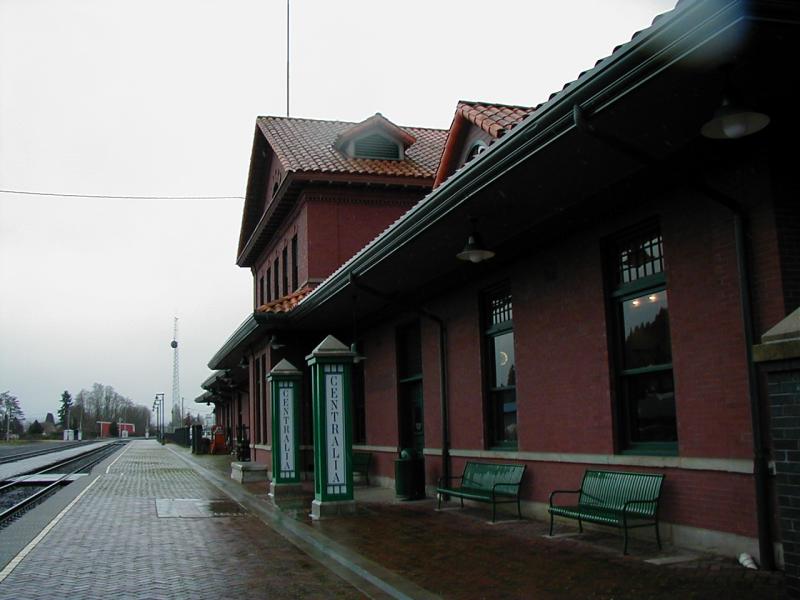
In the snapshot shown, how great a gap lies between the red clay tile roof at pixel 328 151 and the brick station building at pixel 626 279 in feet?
20.0

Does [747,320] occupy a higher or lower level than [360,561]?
higher

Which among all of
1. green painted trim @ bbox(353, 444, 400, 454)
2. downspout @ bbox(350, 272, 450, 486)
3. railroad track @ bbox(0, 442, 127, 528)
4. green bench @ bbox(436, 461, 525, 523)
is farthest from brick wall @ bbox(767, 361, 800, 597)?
railroad track @ bbox(0, 442, 127, 528)

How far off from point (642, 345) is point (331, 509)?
589 centimetres

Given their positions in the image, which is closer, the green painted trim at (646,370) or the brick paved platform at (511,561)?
the brick paved platform at (511,561)

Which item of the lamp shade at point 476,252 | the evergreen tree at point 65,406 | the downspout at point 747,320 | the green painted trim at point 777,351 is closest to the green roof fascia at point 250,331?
the lamp shade at point 476,252

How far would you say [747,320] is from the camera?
765 cm

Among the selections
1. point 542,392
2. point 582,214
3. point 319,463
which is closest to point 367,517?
point 319,463

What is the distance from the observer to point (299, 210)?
22875 millimetres

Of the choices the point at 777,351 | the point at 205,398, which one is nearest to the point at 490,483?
the point at 777,351

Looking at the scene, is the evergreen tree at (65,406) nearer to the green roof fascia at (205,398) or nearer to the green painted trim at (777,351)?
the green roof fascia at (205,398)

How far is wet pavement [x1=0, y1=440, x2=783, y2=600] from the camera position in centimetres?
729

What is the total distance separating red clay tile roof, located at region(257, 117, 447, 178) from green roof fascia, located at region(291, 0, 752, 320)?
11.3 meters

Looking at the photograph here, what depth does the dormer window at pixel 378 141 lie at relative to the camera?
2377 cm

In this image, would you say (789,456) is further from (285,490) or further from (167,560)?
(285,490)
